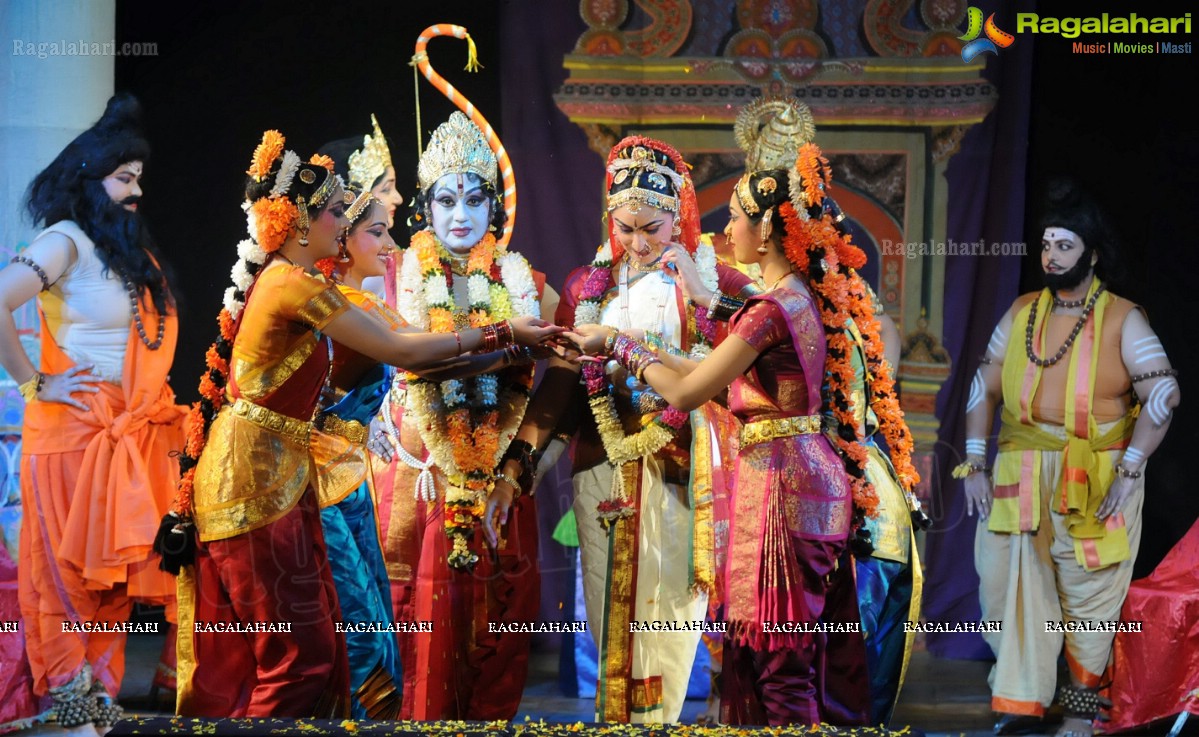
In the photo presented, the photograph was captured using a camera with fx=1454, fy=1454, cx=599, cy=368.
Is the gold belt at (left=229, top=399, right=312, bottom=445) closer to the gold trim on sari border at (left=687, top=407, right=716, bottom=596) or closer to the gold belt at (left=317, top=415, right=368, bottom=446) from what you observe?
the gold belt at (left=317, top=415, right=368, bottom=446)

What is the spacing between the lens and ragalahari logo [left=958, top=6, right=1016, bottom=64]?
587cm

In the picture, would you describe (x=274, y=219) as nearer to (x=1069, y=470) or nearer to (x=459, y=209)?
(x=459, y=209)

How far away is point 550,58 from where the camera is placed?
6.08 metres

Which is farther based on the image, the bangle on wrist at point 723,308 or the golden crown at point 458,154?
the golden crown at point 458,154

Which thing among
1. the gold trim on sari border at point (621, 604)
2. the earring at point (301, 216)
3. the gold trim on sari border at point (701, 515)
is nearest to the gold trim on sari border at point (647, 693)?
the gold trim on sari border at point (621, 604)

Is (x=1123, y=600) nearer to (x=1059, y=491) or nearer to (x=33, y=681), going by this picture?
(x=1059, y=491)

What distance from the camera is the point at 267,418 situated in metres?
4.20

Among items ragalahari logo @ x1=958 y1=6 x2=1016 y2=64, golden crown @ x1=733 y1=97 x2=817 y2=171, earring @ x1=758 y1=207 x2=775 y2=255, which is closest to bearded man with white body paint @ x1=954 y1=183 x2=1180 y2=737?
ragalahari logo @ x1=958 y1=6 x2=1016 y2=64

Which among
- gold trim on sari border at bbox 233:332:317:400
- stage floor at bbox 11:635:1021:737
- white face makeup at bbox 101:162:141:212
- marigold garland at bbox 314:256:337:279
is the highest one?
white face makeup at bbox 101:162:141:212

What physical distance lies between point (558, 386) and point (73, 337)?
1.92m

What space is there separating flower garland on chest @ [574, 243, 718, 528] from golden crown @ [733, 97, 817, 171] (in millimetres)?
1162

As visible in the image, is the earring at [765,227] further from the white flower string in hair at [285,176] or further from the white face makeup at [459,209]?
the white flower string in hair at [285,176]

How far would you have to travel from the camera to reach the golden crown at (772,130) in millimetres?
6035

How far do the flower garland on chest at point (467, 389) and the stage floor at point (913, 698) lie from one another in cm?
109
